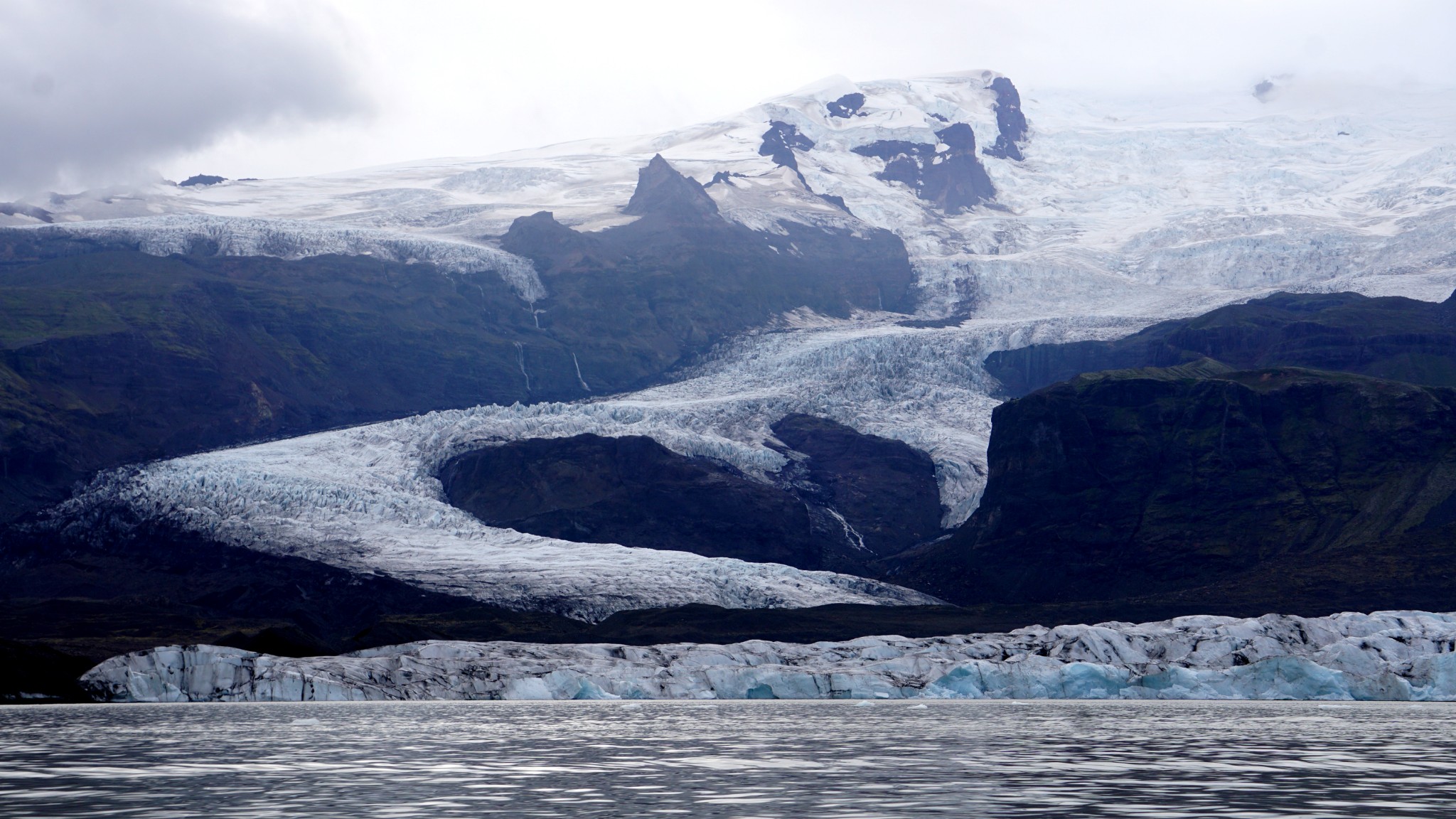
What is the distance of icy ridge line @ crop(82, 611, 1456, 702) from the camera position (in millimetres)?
100625

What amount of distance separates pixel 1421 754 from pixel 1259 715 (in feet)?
101

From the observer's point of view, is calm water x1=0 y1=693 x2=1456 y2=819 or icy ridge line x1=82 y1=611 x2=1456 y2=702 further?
icy ridge line x1=82 y1=611 x2=1456 y2=702

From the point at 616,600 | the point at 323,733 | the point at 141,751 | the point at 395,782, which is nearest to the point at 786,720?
the point at 323,733

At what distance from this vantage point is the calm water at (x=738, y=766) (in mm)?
32219

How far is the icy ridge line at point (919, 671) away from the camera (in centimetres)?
10062

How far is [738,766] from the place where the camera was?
43.5 m

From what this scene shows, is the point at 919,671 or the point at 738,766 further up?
the point at 738,766

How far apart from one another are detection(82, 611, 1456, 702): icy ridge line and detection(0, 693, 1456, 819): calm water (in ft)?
72.5

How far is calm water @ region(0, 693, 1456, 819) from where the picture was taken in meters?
32.2

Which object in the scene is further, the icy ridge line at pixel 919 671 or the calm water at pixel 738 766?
the icy ridge line at pixel 919 671

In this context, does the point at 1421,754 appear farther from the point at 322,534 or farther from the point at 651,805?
the point at 322,534

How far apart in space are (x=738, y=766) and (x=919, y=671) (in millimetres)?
68405

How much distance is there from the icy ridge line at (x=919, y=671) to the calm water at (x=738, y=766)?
22094 millimetres

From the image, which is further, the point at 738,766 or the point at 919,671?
the point at 919,671
